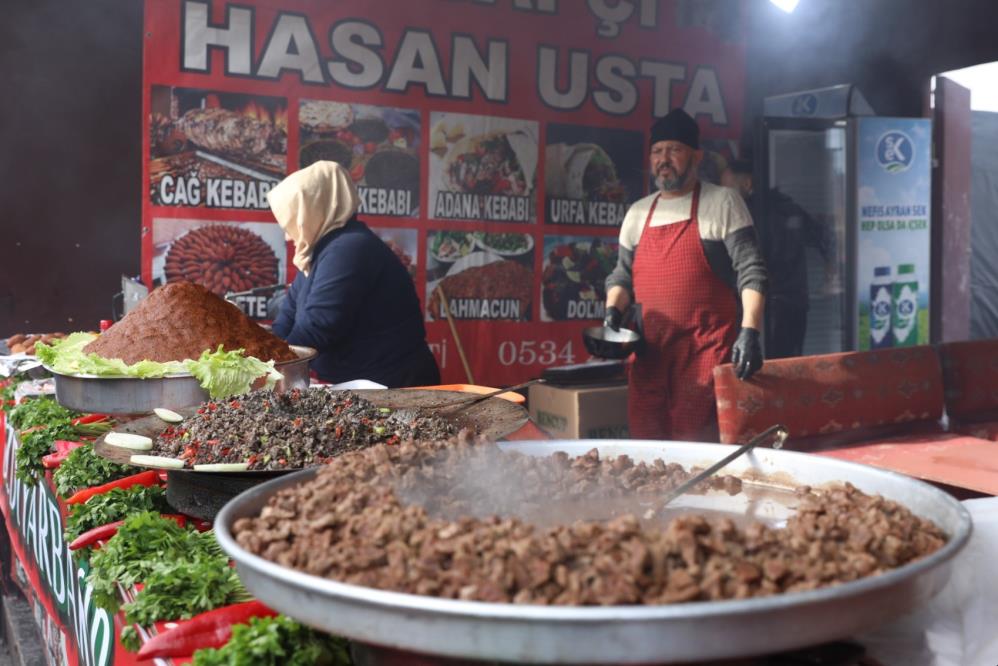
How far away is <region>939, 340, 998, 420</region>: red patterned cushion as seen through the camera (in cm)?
438

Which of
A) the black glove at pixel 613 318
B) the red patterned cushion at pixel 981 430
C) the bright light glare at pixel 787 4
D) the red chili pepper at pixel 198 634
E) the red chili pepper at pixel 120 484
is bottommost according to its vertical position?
the red patterned cushion at pixel 981 430

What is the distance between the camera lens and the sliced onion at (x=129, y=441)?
170 cm

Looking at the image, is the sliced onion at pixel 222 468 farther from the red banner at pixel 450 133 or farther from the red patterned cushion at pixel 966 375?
the red patterned cushion at pixel 966 375

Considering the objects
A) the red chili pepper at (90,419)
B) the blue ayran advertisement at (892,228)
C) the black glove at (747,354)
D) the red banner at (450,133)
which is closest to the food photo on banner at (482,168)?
the red banner at (450,133)

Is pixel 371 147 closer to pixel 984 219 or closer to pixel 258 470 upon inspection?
pixel 258 470

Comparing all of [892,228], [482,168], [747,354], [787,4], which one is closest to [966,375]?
[747,354]

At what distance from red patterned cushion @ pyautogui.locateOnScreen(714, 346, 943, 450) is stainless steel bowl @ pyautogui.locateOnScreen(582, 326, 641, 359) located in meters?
0.87

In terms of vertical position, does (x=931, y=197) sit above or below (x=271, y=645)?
above

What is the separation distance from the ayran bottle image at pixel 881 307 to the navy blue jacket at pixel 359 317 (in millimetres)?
3916

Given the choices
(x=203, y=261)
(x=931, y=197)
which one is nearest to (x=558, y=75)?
(x=203, y=261)

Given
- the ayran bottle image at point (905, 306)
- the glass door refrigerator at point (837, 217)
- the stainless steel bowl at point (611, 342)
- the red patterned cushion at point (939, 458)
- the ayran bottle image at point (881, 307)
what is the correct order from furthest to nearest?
the ayran bottle image at point (905, 306) < the ayran bottle image at point (881, 307) < the glass door refrigerator at point (837, 217) < the stainless steel bowl at point (611, 342) < the red patterned cushion at point (939, 458)

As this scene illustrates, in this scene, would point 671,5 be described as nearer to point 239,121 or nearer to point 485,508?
point 239,121

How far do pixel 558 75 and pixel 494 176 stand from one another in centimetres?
82

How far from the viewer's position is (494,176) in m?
5.63
